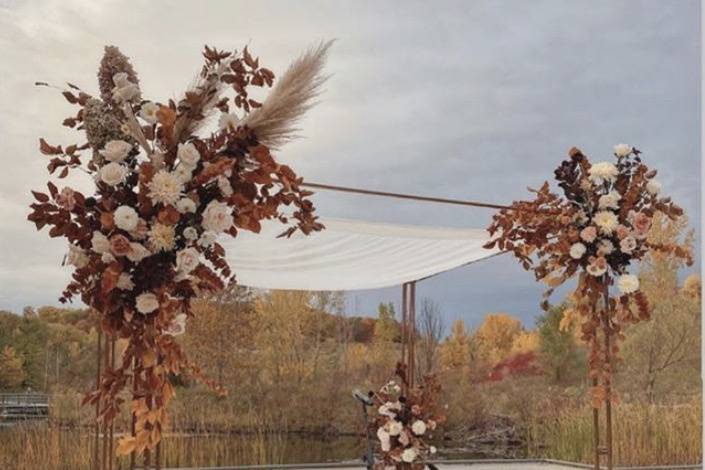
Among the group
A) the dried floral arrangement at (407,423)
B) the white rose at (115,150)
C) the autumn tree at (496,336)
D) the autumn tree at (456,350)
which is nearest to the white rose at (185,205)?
the white rose at (115,150)

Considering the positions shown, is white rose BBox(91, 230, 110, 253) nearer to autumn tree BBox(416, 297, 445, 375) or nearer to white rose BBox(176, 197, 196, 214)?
white rose BBox(176, 197, 196, 214)

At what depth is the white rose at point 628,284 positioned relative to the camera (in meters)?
5.34

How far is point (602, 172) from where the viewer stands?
546 centimetres

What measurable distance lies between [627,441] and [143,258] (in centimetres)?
842

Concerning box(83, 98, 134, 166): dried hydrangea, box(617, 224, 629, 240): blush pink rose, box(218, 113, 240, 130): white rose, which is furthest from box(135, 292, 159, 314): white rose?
box(617, 224, 629, 240): blush pink rose

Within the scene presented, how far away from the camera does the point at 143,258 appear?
9.50ft

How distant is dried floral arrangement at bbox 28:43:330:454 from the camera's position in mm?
2863

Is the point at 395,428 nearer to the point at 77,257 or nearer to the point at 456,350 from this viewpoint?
the point at 77,257

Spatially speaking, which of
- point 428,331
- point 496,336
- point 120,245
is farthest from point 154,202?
point 496,336

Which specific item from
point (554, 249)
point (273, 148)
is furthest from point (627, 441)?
point (273, 148)

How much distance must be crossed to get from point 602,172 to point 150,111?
324 cm

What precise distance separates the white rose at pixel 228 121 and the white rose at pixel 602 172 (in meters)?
3.07

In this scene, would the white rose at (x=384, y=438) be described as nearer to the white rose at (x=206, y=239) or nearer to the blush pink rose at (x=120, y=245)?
the white rose at (x=206, y=239)

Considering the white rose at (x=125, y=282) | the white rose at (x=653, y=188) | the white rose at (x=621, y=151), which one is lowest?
the white rose at (x=125, y=282)
